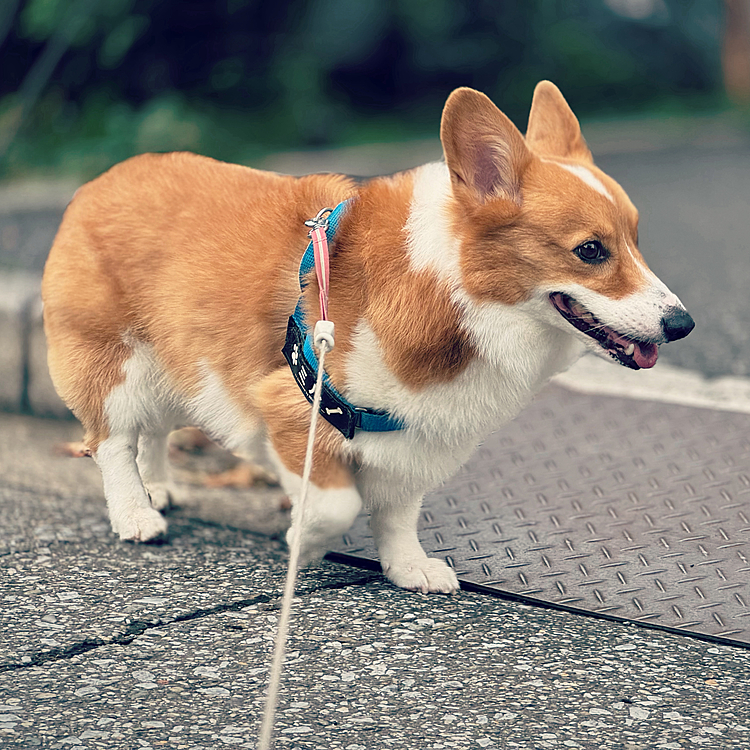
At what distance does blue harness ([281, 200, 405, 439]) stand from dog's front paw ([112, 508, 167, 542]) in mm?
713

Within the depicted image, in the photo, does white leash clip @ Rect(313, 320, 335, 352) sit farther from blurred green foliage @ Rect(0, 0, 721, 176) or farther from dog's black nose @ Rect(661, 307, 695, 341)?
blurred green foliage @ Rect(0, 0, 721, 176)

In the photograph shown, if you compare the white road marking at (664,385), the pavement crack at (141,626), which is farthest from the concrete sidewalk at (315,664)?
the white road marking at (664,385)

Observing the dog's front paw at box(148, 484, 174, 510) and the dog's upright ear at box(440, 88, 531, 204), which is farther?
the dog's front paw at box(148, 484, 174, 510)

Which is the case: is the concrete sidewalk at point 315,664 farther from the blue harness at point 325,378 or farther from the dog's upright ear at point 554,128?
the dog's upright ear at point 554,128

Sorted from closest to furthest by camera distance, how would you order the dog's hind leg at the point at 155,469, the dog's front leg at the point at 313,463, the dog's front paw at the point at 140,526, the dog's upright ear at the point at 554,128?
the dog's front leg at the point at 313,463, the dog's upright ear at the point at 554,128, the dog's front paw at the point at 140,526, the dog's hind leg at the point at 155,469

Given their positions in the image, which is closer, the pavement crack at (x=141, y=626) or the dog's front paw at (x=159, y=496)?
the pavement crack at (x=141, y=626)

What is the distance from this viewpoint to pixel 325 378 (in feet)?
8.38

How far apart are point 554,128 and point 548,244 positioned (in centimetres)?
51

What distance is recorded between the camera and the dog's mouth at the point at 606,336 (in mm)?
2396

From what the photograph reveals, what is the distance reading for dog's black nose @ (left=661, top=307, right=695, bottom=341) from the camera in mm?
2340

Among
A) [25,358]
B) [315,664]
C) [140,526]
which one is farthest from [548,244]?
[25,358]

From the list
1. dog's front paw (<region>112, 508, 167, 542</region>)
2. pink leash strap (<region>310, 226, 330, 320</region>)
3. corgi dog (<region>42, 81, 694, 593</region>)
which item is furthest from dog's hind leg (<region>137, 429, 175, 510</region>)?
pink leash strap (<region>310, 226, 330, 320</region>)

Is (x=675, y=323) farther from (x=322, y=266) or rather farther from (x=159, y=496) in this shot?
(x=159, y=496)

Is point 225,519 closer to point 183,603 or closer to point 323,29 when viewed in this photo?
point 183,603
